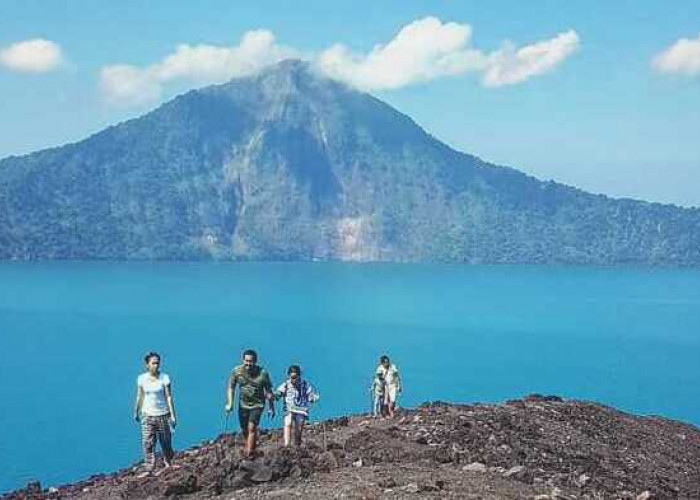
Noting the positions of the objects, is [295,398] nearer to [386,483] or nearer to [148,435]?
[148,435]

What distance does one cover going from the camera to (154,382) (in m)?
18.2

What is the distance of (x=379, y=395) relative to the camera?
2678 cm

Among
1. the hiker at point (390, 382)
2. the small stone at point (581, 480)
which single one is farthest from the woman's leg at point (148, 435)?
the hiker at point (390, 382)

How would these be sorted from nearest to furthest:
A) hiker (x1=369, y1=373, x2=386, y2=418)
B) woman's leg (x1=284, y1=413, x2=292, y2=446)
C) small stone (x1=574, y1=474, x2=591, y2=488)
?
1. small stone (x1=574, y1=474, x2=591, y2=488)
2. woman's leg (x1=284, y1=413, x2=292, y2=446)
3. hiker (x1=369, y1=373, x2=386, y2=418)

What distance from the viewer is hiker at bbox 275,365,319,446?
62.6ft

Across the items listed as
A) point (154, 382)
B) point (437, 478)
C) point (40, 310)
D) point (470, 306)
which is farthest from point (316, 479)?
point (470, 306)

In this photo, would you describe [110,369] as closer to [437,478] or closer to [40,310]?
[40,310]

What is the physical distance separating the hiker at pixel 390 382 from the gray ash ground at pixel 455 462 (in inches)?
26.2

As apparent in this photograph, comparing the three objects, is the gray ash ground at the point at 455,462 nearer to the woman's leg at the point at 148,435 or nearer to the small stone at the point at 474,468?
the small stone at the point at 474,468

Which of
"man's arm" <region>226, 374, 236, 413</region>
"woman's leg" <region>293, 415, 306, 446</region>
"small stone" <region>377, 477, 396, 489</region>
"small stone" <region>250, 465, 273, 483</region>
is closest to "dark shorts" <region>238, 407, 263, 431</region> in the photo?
"man's arm" <region>226, 374, 236, 413</region>

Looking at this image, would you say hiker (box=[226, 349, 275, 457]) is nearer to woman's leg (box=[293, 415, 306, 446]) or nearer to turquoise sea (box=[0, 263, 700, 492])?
woman's leg (box=[293, 415, 306, 446])

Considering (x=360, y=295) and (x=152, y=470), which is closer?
(x=152, y=470)

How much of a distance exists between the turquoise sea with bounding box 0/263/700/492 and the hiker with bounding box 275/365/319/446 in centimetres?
2953

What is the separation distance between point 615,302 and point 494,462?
17355cm
